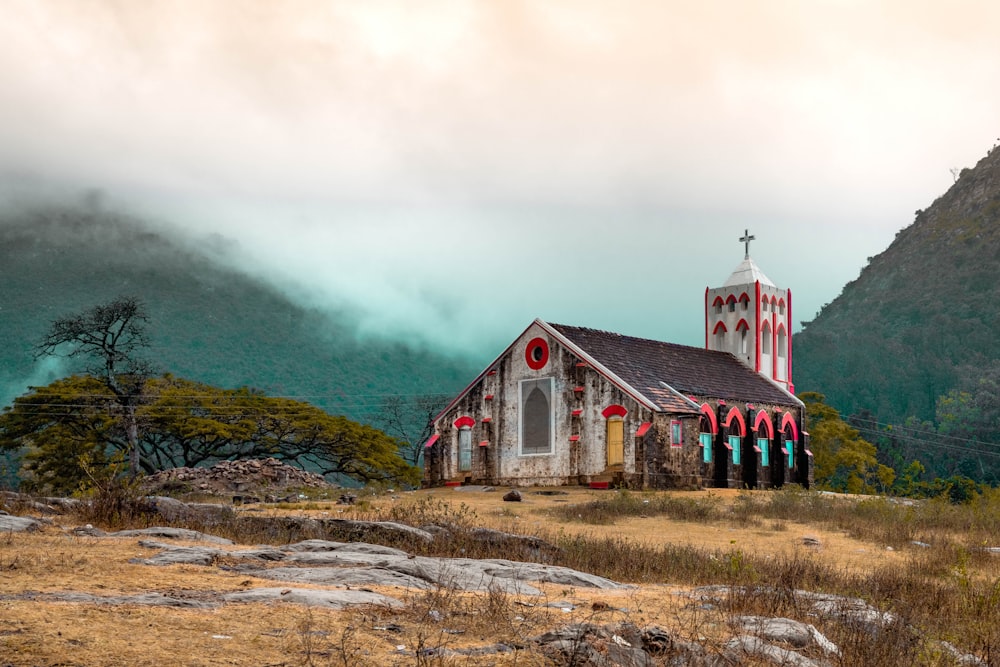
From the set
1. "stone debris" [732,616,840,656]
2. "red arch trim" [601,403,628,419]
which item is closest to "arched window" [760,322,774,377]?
"red arch trim" [601,403,628,419]

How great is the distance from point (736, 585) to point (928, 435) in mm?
79195

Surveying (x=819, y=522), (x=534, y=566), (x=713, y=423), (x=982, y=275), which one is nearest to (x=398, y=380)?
(x=982, y=275)

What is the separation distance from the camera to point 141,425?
54.0 metres

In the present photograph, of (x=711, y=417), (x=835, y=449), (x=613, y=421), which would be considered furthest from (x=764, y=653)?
(x=835, y=449)

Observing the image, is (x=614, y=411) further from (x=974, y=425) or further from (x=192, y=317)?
(x=192, y=317)

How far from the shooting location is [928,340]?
336 ft

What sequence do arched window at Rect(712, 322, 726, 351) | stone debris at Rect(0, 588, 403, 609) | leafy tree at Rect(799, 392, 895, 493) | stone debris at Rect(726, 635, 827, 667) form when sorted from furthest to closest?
leafy tree at Rect(799, 392, 895, 493)
arched window at Rect(712, 322, 726, 351)
stone debris at Rect(0, 588, 403, 609)
stone debris at Rect(726, 635, 827, 667)

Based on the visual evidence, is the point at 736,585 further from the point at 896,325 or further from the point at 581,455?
the point at 896,325

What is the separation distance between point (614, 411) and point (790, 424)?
13.6 m

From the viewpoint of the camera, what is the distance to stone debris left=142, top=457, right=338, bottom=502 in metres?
39.6

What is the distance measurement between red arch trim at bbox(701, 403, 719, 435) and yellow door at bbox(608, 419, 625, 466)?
15.3 feet

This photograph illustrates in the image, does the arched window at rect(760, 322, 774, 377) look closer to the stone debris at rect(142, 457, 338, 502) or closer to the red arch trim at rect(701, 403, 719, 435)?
the red arch trim at rect(701, 403, 719, 435)

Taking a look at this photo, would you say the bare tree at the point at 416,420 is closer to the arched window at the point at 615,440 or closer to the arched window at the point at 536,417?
the arched window at the point at 536,417

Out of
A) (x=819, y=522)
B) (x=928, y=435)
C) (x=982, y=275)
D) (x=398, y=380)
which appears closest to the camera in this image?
(x=819, y=522)
